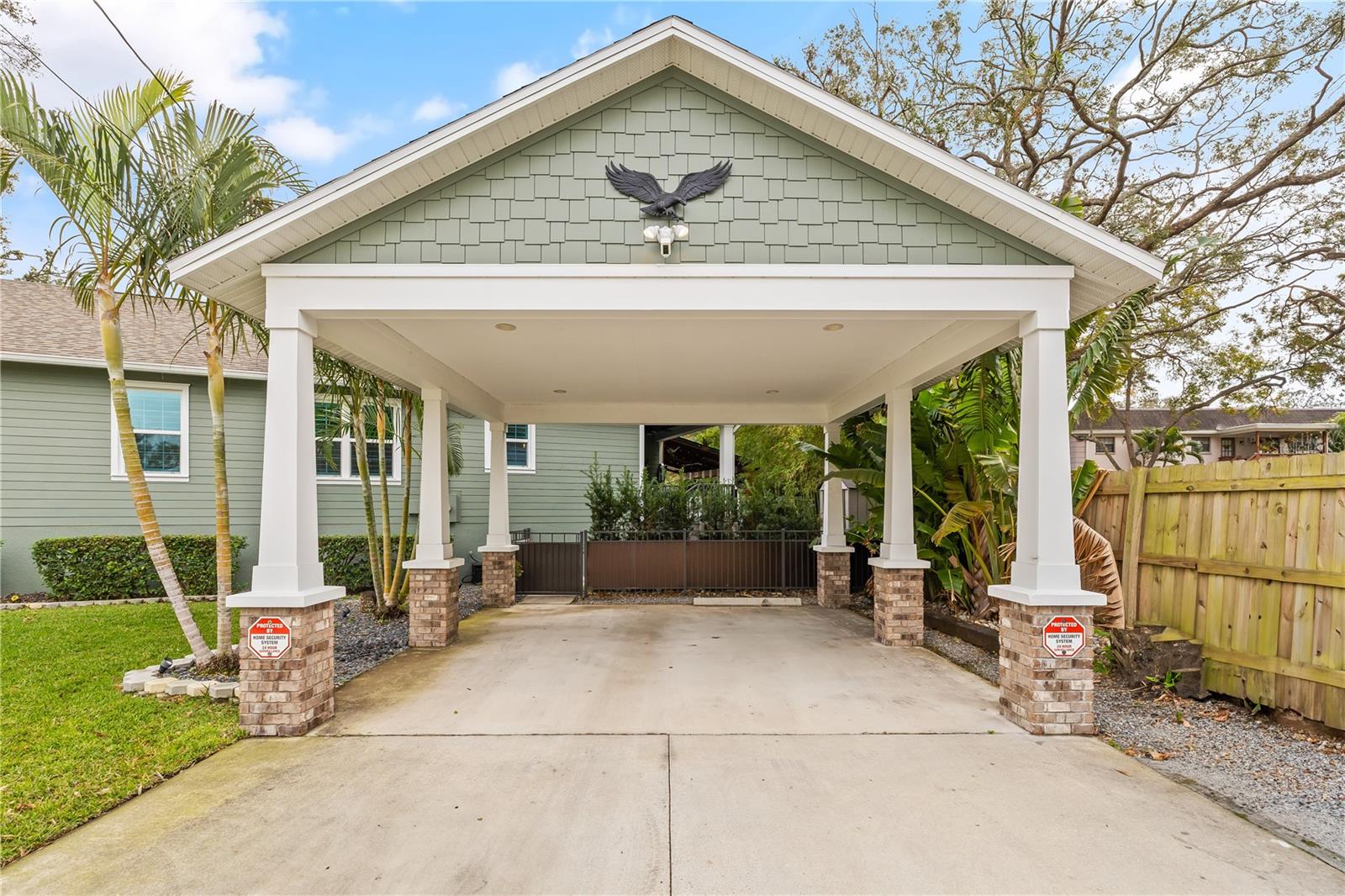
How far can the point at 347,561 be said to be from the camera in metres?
11.0

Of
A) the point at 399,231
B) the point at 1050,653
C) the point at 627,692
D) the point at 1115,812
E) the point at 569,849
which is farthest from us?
the point at 627,692

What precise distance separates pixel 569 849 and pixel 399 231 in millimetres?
4281

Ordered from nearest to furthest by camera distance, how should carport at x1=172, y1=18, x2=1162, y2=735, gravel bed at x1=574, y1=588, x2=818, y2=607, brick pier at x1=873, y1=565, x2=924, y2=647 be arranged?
carport at x1=172, y1=18, x2=1162, y2=735
brick pier at x1=873, y1=565, x2=924, y2=647
gravel bed at x1=574, y1=588, x2=818, y2=607

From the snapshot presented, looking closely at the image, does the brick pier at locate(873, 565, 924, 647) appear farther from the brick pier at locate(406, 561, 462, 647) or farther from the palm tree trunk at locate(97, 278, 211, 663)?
the palm tree trunk at locate(97, 278, 211, 663)

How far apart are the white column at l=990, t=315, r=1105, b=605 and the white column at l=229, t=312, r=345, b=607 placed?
5.22 meters

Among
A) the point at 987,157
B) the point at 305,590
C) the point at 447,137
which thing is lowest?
the point at 305,590

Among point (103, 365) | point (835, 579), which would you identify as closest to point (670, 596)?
point (835, 579)

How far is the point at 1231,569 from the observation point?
16.5 feet

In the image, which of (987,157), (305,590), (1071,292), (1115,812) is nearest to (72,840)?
(305,590)

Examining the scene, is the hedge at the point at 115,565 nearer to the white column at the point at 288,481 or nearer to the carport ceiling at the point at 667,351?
the carport ceiling at the point at 667,351

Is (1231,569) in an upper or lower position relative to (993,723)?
upper

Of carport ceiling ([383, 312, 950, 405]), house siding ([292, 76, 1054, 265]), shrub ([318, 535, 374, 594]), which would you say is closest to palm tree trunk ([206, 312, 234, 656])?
carport ceiling ([383, 312, 950, 405])

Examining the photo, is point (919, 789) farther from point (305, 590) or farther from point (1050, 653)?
point (305, 590)

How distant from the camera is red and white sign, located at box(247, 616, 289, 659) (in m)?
4.59
